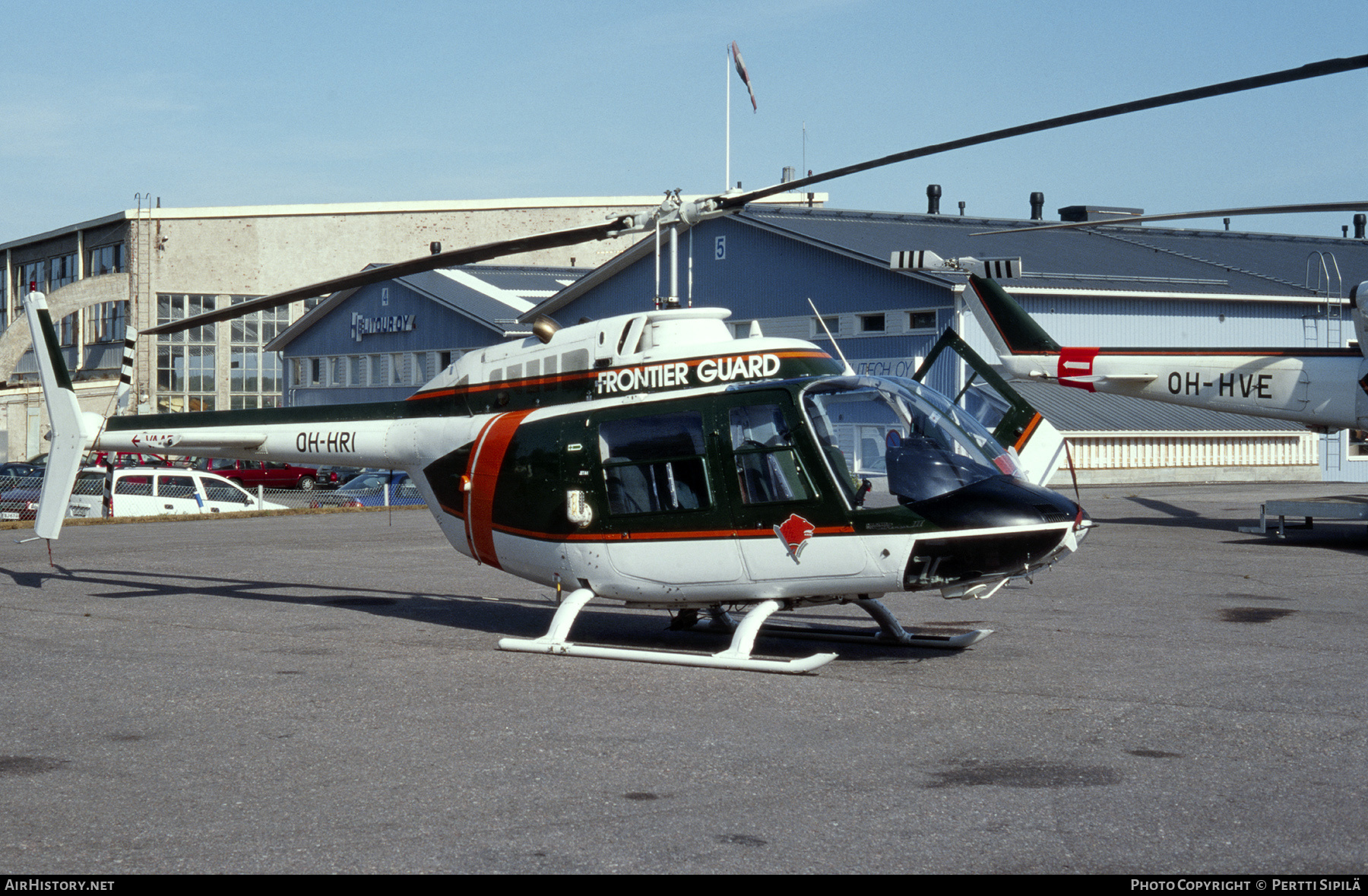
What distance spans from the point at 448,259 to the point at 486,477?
2.12m

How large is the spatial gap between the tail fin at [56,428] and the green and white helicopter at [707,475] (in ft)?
9.32

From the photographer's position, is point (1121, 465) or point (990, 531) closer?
point (990, 531)

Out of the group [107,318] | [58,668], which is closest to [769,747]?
[58,668]

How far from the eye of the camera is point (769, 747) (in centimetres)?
755

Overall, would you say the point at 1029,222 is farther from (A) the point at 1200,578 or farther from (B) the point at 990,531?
(B) the point at 990,531

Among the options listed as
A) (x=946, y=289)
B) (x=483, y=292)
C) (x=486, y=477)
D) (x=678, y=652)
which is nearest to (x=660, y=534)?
(x=678, y=652)

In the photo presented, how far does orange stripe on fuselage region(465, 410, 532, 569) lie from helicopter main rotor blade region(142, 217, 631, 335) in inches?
59.2

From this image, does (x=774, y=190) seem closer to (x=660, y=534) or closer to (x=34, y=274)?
(x=660, y=534)

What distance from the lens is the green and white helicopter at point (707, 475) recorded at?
963cm

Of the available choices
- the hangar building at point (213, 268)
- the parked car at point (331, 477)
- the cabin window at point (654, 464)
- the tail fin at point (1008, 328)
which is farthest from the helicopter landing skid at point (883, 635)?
the hangar building at point (213, 268)

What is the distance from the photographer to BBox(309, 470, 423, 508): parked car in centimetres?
3303

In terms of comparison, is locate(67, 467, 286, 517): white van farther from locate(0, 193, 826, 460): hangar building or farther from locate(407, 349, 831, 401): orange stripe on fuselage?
locate(0, 193, 826, 460): hangar building

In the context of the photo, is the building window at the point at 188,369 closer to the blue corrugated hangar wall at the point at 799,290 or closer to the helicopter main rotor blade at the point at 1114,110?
the blue corrugated hangar wall at the point at 799,290

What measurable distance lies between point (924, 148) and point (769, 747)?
3708 millimetres
